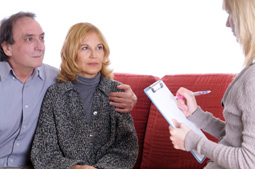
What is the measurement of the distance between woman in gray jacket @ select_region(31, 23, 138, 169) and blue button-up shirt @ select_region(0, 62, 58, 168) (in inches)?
3.0

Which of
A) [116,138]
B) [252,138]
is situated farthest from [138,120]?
[252,138]

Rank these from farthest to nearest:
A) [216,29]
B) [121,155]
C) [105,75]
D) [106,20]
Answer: [106,20] → [216,29] → [105,75] → [121,155]

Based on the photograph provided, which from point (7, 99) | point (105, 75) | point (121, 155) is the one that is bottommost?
point (121, 155)

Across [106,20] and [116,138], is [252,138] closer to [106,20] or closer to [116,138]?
[116,138]

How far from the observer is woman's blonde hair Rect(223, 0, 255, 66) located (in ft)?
3.42

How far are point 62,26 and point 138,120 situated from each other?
134 centimetres

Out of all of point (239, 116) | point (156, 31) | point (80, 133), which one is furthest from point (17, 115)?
point (156, 31)

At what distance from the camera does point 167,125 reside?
2.11 metres

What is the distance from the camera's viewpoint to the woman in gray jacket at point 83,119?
1.70m

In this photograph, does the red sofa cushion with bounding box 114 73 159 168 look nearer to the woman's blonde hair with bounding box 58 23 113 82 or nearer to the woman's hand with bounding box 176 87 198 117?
the woman's blonde hair with bounding box 58 23 113 82

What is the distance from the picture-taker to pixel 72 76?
1.77m

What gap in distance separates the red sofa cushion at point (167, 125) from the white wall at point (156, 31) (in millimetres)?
426

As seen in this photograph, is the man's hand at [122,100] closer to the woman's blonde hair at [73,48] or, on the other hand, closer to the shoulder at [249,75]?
the woman's blonde hair at [73,48]

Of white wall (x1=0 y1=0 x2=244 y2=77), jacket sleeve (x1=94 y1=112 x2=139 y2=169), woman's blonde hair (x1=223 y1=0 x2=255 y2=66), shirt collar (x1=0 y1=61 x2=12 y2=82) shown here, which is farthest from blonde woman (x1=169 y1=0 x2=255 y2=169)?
white wall (x1=0 y1=0 x2=244 y2=77)
